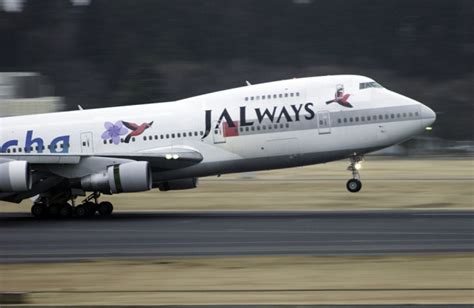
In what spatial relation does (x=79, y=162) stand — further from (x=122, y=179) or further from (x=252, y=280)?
(x=252, y=280)

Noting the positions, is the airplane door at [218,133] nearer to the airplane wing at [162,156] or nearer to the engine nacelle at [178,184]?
the airplane wing at [162,156]

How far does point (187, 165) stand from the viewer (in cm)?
3288

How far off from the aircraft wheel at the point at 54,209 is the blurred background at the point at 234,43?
241 feet

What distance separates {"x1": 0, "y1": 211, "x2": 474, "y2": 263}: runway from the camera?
2255 cm

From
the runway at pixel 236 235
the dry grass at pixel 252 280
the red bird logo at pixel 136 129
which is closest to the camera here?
the dry grass at pixel 252 280

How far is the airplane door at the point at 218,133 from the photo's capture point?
108 ft

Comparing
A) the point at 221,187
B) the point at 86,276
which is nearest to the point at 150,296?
the point at 86,276

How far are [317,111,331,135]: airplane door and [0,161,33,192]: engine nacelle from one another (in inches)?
376

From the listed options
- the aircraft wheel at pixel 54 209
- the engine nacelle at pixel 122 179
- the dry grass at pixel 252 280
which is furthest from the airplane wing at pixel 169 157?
the dry grass at pixel 252 280

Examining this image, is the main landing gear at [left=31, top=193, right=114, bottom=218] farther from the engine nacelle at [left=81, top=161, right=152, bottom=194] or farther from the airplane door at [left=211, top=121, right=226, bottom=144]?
the airplane door at [left=211, top=121, right=226, bottom=144]

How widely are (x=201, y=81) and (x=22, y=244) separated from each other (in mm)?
90005

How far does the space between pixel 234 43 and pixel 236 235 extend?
96.3 m

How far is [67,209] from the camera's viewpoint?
32812mm

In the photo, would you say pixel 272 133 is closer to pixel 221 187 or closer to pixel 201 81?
pixel 221 187
